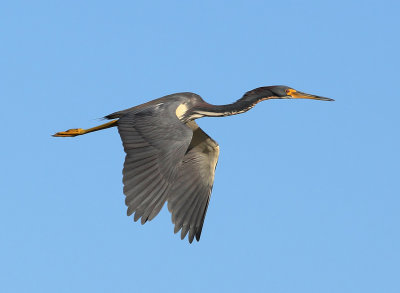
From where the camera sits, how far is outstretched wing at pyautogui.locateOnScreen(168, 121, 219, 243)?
1139 cm

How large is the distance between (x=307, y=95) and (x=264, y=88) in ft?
3.00

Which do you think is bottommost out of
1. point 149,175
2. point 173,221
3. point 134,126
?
point 173,221

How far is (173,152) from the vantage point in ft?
31.5

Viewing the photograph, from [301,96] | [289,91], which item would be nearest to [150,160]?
[289,91]

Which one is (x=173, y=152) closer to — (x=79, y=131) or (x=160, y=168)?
(x=160, y=168)

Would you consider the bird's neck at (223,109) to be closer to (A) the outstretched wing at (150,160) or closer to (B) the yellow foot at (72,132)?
(A) the outstretched wing at (150,160)

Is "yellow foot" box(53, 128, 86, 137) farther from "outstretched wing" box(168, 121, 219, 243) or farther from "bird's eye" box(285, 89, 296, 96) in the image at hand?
"bird's eye" box(285, 89, 296, 96)

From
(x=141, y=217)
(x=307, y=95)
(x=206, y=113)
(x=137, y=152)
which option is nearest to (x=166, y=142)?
(x=137, y=152)

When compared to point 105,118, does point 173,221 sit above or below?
below

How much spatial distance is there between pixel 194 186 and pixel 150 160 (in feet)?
8.35

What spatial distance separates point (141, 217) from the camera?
9.25m

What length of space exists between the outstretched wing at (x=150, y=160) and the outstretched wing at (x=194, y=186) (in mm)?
1805

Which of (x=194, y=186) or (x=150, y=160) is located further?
(x=194, y=186)

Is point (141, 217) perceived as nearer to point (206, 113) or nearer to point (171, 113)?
point (171, 113)
